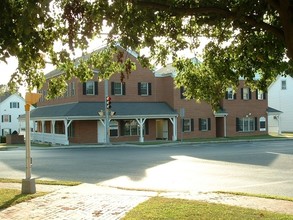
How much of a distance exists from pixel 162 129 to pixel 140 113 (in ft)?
17.2

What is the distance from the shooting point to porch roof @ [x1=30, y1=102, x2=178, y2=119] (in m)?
39.4

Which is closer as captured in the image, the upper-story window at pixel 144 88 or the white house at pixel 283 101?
the upper-story window at pixel 144 88

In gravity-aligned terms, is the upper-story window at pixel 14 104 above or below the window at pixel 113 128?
above

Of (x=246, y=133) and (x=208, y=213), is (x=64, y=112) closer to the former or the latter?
(x=246, y=133)

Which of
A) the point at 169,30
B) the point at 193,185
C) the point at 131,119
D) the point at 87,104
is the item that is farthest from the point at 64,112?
the point at 169,30

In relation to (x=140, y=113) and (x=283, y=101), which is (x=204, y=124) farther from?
(x=283, y=101)

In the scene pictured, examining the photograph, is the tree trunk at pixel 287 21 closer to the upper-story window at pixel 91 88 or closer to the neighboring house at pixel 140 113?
the neighboring house at pixel 140 113

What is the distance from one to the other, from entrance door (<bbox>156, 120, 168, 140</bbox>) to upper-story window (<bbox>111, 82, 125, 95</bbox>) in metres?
5.20

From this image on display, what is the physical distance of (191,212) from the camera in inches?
360

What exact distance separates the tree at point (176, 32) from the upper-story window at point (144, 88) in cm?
3273

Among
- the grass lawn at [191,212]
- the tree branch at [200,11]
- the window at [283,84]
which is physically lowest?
the grass lawn at [191,212]

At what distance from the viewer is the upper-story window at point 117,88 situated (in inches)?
1700

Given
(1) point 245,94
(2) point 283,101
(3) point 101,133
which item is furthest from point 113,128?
(2) point 283,101

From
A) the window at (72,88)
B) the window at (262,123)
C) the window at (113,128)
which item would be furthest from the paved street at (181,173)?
the window at (262,123)
